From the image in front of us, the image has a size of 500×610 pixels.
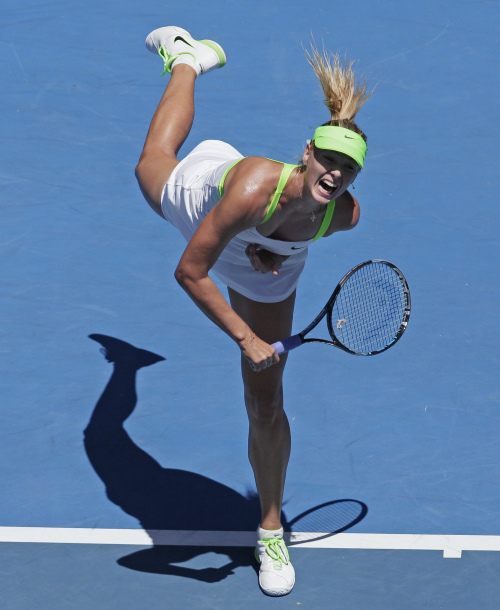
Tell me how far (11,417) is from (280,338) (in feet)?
5.33

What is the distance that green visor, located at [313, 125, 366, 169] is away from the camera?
3441mm

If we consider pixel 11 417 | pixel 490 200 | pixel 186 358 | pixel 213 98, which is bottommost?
pixel 11 417

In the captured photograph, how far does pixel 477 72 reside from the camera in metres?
8.05

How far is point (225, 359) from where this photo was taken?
5.37 m

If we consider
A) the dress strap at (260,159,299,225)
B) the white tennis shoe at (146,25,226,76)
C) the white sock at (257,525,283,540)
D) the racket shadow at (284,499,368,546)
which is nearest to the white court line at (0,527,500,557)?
the racket shadow at (284,499,368,546)

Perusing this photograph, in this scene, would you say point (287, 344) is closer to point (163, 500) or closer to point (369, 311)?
point (369, 311)

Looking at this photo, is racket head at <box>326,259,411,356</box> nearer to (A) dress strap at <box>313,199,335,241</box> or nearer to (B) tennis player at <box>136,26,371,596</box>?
(B) tennis player at <box>136,26,371,596</box>

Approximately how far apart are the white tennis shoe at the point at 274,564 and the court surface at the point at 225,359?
63 mm

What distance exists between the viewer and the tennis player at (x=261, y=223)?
3.50m

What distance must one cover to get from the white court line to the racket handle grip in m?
1.07

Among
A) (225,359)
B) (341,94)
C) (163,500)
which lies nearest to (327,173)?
(341,94)

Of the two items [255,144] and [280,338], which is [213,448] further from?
[255,144]

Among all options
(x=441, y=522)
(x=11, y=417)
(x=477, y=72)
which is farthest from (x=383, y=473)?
(x=477, y=72)

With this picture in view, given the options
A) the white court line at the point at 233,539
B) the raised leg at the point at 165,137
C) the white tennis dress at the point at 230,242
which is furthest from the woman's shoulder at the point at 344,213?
the white court line at the point at 233,539
